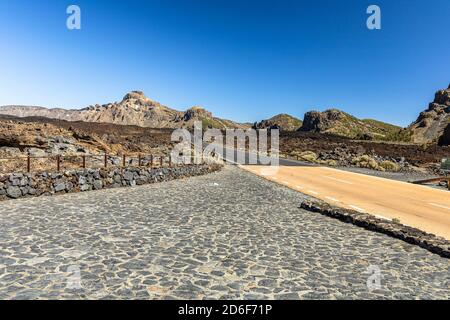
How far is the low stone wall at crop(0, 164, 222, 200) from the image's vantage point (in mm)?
14039

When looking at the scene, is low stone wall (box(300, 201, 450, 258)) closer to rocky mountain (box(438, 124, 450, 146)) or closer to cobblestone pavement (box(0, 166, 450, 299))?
cobblestone pavement (box(0, 166, 450, 299))

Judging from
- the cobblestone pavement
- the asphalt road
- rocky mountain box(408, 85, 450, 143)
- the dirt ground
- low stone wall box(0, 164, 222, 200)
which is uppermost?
rocky mountain box(408, 85, 450, 143)

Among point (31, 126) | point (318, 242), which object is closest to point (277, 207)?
point (318, 242)

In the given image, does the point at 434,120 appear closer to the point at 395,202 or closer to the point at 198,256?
the point at 395,202

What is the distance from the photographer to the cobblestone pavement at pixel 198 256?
583 centimetres

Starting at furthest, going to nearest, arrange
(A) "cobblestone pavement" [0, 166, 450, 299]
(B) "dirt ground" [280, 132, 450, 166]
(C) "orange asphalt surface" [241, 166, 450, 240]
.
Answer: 1. (B) "dirt ground" [280, 132, 450, 166]
2. (C) "orange asphalt surface" [241, 166, 450, 240]
3. (A) "cobblestone pavement" [0, 166, 450, 299]

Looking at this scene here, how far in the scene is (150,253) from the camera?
763 centimetres

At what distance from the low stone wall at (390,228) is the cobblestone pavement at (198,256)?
0.97 feet

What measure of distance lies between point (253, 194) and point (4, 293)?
1321cm

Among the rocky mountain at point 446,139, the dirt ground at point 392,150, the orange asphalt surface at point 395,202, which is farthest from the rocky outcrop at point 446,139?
the orange asphalt surface at point 395,202

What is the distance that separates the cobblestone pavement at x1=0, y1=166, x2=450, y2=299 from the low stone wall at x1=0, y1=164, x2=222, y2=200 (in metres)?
1.26

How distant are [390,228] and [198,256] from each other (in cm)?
596

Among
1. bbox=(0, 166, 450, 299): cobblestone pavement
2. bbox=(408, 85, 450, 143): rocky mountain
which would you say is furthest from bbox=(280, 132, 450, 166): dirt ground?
bbox=(408, 85, 450, 143): rocky mountain

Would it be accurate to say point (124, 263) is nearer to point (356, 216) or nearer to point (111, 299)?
point (111, 299)
